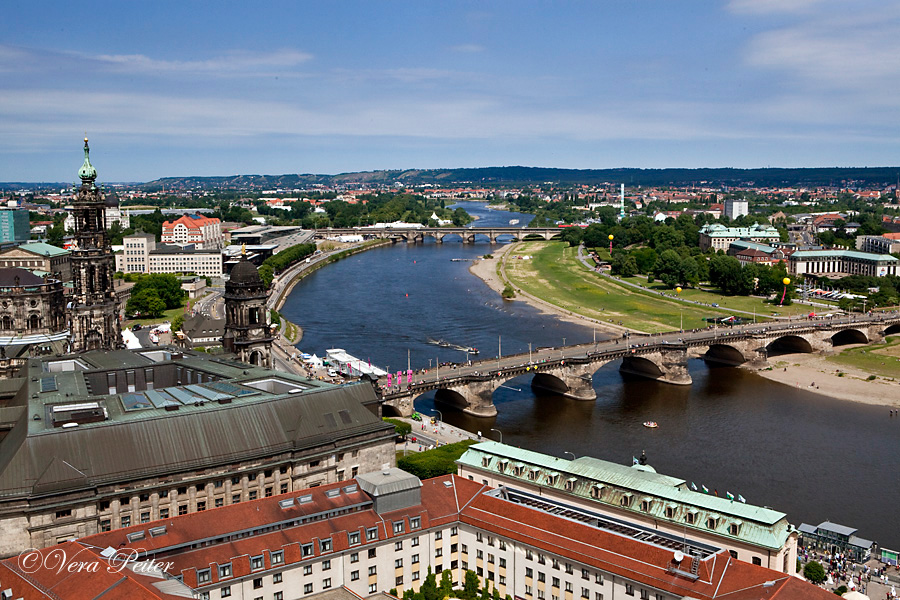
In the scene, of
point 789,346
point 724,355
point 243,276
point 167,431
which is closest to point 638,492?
point 167,431

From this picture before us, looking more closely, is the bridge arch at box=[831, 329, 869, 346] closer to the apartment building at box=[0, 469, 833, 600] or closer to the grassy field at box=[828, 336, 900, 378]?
the grassy field at box=[828, 336, 900, 378]

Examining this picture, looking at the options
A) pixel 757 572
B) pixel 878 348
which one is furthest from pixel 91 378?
pixel 878 348

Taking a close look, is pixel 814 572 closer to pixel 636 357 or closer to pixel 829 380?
pixel 636 357

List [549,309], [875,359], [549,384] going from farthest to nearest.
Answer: [549,309], [875,359], [549,384]

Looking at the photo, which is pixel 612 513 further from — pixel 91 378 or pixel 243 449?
pixel 91 378

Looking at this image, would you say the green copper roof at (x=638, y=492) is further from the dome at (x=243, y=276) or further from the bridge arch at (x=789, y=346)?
the bridge arch at (x=789, y=346)

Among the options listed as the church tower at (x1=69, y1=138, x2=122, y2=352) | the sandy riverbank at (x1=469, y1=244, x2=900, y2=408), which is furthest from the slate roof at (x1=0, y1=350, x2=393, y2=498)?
the sandy riverbank at (x1=469, y1=244, x2=900, y2=408)
